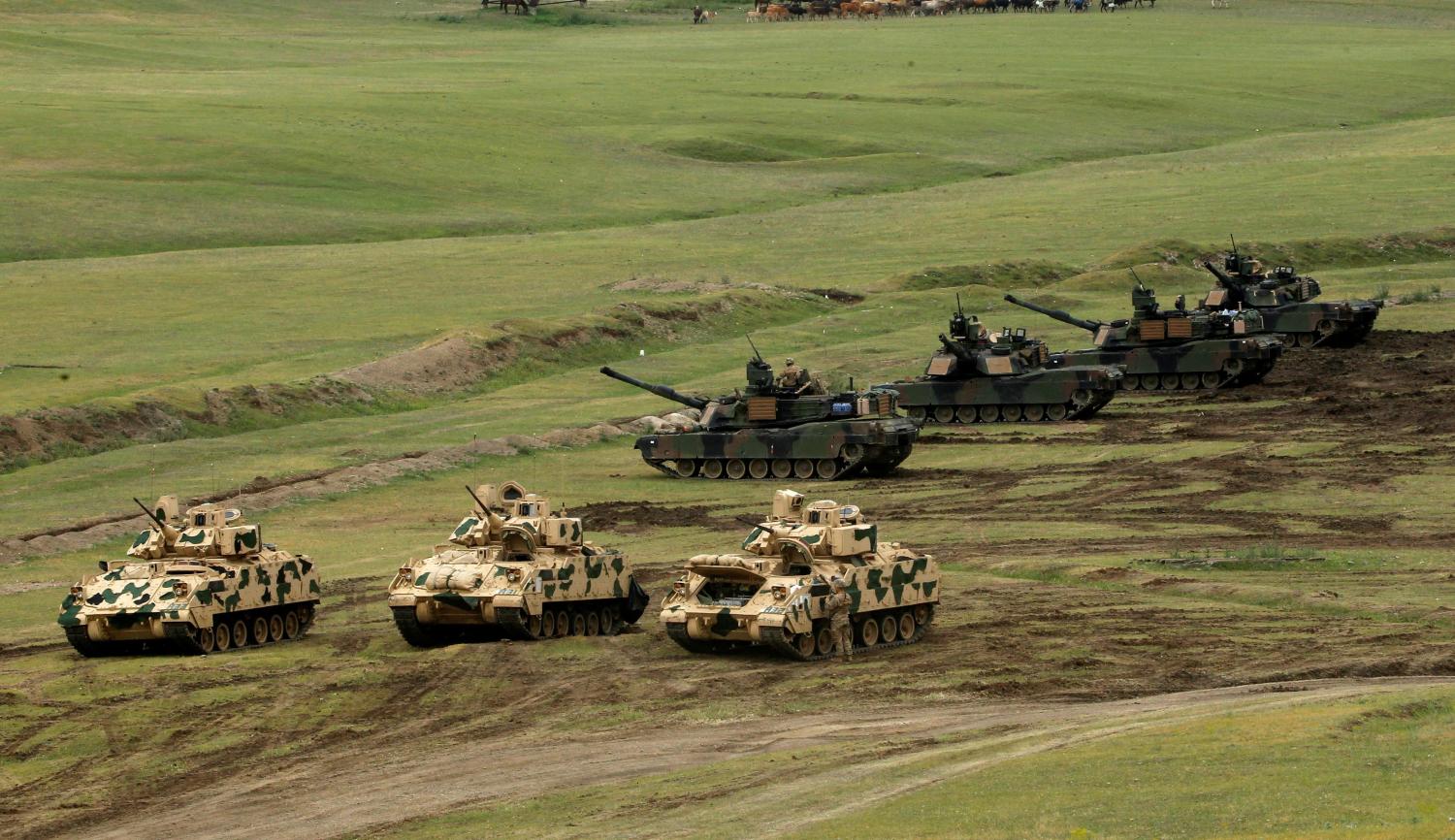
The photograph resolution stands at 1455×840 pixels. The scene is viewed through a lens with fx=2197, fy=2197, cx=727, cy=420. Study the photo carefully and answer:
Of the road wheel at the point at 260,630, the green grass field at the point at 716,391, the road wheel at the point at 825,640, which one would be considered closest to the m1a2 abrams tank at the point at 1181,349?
the green grass field at the point at 716,391

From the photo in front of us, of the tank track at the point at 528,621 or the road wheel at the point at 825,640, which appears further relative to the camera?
the tank track at the point at 528,621

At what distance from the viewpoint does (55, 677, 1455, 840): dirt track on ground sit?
21672 mm

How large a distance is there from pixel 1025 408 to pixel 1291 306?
11.6 m

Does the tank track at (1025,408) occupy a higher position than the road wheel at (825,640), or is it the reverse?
the road wheel at (825,640)

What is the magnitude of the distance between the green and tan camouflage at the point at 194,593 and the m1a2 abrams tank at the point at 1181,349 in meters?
29.6

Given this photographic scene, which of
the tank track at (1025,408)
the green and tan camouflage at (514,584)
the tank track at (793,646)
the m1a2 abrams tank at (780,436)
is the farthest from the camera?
the tank track at (1025,408)

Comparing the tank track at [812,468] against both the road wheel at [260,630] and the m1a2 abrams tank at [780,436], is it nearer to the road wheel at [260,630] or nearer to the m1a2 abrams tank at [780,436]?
the m1a2 abrams tank at [780,436]

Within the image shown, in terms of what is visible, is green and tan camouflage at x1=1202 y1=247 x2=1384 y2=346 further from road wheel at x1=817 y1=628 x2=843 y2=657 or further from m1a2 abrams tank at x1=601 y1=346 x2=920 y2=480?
road wheel at x1=817 y1=628 x2=843 y2=657

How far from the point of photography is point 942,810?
1900 cm

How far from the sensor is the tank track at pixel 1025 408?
2217 inches

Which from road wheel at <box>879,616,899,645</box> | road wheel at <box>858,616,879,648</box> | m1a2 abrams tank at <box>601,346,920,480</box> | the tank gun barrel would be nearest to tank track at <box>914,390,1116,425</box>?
the tank gun barrel

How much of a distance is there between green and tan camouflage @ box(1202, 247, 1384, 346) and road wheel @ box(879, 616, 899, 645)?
113 ft

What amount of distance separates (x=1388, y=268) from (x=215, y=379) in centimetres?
4209

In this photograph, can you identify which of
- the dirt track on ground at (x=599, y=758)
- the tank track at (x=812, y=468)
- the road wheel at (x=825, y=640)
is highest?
the dirt track on ground at (x=599, y=758)
